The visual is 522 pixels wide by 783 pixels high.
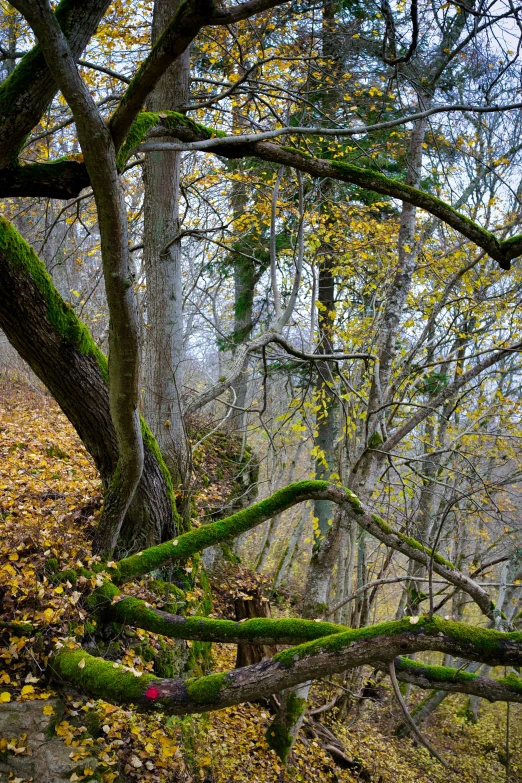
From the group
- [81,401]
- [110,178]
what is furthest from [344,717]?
[110,178]

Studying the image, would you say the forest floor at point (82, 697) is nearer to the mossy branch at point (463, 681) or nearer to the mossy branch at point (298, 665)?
the mossy branch at point (298, 665)

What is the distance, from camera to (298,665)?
3529 millimetres

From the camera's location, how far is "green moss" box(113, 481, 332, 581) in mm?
4598

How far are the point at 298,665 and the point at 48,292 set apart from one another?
3178 millimetres

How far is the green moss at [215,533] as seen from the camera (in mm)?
4598

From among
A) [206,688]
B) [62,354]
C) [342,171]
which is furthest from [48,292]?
[206,688]

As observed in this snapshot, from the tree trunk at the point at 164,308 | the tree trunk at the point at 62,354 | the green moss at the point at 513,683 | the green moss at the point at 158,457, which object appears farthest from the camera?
the tree trunk at the point at 164,308

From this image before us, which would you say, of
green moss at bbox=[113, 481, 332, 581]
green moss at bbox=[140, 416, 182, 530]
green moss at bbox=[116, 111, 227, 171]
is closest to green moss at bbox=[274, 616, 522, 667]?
green moss at bbox=[113, 481, 332, 581]

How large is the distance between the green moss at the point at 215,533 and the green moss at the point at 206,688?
116 cm

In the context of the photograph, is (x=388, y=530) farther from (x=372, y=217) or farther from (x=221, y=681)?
(x=372, y=217)

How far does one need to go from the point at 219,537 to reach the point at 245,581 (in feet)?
17.3

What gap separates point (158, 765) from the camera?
4.71 meters

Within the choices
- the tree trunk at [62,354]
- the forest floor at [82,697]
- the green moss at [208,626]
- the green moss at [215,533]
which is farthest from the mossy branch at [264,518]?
the tree trunk at [62,354]

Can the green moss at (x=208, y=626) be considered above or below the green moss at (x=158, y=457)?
below
